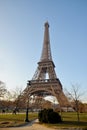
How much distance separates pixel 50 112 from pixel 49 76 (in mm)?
47800

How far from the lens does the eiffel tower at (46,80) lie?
7166cm

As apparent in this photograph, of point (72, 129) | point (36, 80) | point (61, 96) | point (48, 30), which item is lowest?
point (72, 129)

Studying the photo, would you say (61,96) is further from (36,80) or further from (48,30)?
(48,30)

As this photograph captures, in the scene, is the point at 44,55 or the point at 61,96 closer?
the point at 61,96

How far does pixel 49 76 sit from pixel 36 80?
17.4ft

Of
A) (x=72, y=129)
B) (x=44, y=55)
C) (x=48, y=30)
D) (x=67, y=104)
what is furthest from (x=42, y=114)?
(x=48, y=30)

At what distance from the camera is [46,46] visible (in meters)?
80.6

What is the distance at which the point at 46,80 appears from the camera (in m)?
75.7

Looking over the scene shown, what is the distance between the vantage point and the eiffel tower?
2821 inches

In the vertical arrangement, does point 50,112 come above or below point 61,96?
below

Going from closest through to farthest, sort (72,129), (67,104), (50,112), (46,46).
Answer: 1. (72,129)
2. (50,112)
3. (67,104)
4. (46,46)

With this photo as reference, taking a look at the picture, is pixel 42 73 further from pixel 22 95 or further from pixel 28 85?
pixel 22 95

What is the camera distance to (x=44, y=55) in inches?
3162

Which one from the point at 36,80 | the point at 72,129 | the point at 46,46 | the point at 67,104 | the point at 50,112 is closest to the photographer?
the point at 72,129
